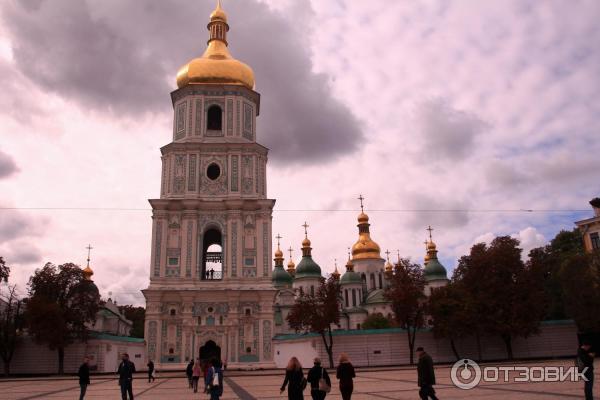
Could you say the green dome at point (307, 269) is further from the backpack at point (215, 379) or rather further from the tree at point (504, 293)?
the backpack at point (215, 379)

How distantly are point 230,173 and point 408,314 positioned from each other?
16.9m

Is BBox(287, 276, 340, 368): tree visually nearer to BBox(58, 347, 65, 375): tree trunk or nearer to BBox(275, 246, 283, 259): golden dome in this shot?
BBox(58, 347, 65, 375): tree trunk

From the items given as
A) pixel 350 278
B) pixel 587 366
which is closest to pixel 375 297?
pixel 350 278

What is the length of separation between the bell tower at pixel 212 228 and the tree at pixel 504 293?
14128mm

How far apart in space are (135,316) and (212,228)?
50732 mm

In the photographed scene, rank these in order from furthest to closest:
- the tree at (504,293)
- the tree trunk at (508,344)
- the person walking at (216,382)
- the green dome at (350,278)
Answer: the green dome at (350,278)
the tree trunk at (508,344)
the tree at (504,293)
the person walking at (216,382)

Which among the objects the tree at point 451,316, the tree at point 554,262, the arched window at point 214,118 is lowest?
the tree at point 451,316

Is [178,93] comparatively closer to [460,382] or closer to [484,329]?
[484,329]

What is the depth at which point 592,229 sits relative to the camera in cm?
4366

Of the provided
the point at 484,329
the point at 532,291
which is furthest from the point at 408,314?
the point at 532,291

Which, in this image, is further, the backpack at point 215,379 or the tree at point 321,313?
the tree at point 321,313

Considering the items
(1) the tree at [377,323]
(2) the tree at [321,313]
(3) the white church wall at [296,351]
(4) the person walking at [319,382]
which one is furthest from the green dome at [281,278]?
(4) the person walking at [319,382]

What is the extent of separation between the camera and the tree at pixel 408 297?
39594 mm

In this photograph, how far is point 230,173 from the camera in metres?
43.9
